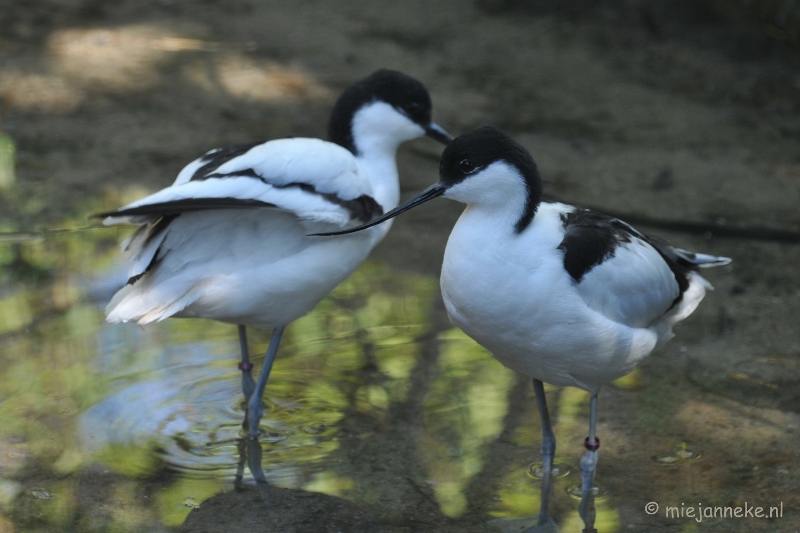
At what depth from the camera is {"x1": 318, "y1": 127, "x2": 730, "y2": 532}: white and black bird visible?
3.37m

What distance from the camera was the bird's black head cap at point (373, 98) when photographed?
4.54 meters

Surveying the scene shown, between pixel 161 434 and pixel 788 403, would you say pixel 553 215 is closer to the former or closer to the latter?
pixel 788 403

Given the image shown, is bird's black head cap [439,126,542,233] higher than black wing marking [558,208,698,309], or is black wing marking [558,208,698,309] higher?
bird's black head cap [439,126,542,233]

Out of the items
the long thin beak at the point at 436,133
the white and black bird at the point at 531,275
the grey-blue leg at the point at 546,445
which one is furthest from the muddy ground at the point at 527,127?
the long thin beak at the point at 436,133

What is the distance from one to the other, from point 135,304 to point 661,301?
6.75 feet

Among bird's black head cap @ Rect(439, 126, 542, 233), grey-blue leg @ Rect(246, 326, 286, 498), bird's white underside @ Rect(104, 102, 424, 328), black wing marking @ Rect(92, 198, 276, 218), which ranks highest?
bird's black head cap @ Rect(439, 126, 542, 233)

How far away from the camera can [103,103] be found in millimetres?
6805

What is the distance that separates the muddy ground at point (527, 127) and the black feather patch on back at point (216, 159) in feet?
3.98

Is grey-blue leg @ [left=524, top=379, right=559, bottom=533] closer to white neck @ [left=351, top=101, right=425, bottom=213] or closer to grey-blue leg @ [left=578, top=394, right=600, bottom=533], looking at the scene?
grey-blue leg @ [left=578, top=394, right=600, bottom=533]

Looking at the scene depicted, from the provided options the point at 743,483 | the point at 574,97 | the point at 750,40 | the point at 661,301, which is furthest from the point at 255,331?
the point at 750,40

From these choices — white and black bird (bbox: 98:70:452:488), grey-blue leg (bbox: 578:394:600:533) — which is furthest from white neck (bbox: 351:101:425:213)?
grey-blue leg (bbox: 578:394:600:533)

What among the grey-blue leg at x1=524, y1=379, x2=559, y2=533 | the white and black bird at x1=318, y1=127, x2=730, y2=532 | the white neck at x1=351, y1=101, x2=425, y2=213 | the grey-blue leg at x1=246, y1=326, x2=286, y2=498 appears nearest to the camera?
the white and black bird at x1=318, y1=127, x2=730, y2=532

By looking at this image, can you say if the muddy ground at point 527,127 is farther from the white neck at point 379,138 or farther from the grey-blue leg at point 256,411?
the white neck at point 379,138

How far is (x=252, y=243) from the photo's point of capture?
387cm
